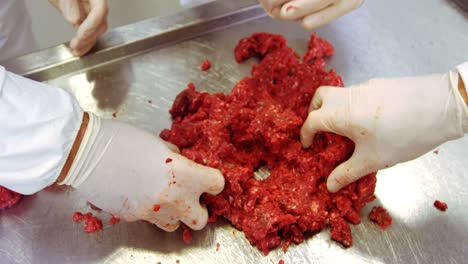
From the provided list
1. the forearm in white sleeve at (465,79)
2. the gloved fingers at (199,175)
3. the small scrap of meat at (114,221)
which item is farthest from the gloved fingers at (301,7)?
the small scrap of meat at (114,221)

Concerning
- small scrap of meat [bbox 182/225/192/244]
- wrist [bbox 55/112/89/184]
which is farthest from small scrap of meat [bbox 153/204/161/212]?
wrist [bbox 55/112/89/184]

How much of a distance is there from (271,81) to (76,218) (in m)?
1.26

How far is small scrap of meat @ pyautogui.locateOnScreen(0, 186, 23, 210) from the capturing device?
6.97ft

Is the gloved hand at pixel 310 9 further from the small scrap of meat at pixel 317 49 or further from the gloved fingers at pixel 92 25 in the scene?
the gloved fingers at pixel 92 25

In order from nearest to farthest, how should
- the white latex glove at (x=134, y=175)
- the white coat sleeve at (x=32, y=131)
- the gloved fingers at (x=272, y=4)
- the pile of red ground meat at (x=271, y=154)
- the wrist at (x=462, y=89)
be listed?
the white coat sleeve at (x=32, y=131) → the wrist at (x=462, y=89) → the white latex glove at (x=134, y=175) → the pile of red ground meat at (x=271, y=154) → the gloved fingers at (x=272, y=4)

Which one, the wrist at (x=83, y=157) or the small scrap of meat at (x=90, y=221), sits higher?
the wrist at (x=83, y=157)

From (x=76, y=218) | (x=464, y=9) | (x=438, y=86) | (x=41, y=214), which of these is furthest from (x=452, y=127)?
(x=41, y=214)

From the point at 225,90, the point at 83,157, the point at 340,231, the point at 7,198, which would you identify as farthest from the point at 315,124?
the point at 7,198

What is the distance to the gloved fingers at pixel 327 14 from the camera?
2.12 m

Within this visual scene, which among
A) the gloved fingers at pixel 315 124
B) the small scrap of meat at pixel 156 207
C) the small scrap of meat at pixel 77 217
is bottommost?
the small scrap of meat at pixel 77 217

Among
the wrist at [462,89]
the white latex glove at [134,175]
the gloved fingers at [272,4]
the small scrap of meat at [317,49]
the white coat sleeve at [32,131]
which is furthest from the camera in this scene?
the small scrap of meat at [317,49]

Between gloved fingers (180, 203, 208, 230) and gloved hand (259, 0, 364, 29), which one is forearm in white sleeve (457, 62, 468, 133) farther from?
gloved fingers (180, 203, 208, 230)

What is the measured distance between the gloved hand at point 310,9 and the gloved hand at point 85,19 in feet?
3.03

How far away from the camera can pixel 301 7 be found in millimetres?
2037
